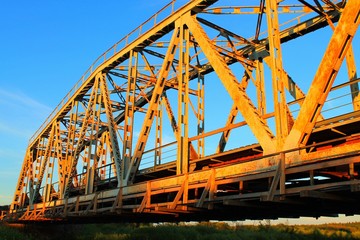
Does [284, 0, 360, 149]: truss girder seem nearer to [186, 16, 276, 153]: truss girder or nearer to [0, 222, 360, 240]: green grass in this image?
[186, 16, 276, 153]: truss girder

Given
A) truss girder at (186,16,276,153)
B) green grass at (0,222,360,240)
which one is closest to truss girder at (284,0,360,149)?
truss girder at (186,16,276,153)

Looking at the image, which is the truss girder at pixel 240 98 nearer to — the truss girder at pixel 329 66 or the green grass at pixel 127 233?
the truss girder at pixel 329 66

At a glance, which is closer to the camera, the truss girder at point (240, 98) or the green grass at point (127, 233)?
the truss girder at point (240, 98)

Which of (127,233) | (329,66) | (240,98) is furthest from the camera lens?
(127,233)

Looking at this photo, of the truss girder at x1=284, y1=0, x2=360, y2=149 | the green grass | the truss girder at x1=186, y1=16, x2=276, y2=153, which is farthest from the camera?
the green grass

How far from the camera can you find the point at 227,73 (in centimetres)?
1397

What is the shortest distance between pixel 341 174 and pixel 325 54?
10.6 feet

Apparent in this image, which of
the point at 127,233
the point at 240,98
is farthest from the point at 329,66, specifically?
the point at 127,233

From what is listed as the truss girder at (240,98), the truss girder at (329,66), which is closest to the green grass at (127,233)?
the truss girder at (240,98)

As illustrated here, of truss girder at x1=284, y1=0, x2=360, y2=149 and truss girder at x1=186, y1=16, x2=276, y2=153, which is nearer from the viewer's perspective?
truss girder at x1=284, y1=0, x2=360, y2=149

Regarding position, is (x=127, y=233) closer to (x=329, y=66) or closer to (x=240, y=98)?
(x=240, y=98)

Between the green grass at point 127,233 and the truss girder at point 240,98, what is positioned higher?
the truss girder at point 240,98

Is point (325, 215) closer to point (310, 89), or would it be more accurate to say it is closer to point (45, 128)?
point (310, 89)

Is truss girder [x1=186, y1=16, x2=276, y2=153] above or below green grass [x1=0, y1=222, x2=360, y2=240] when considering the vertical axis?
above
